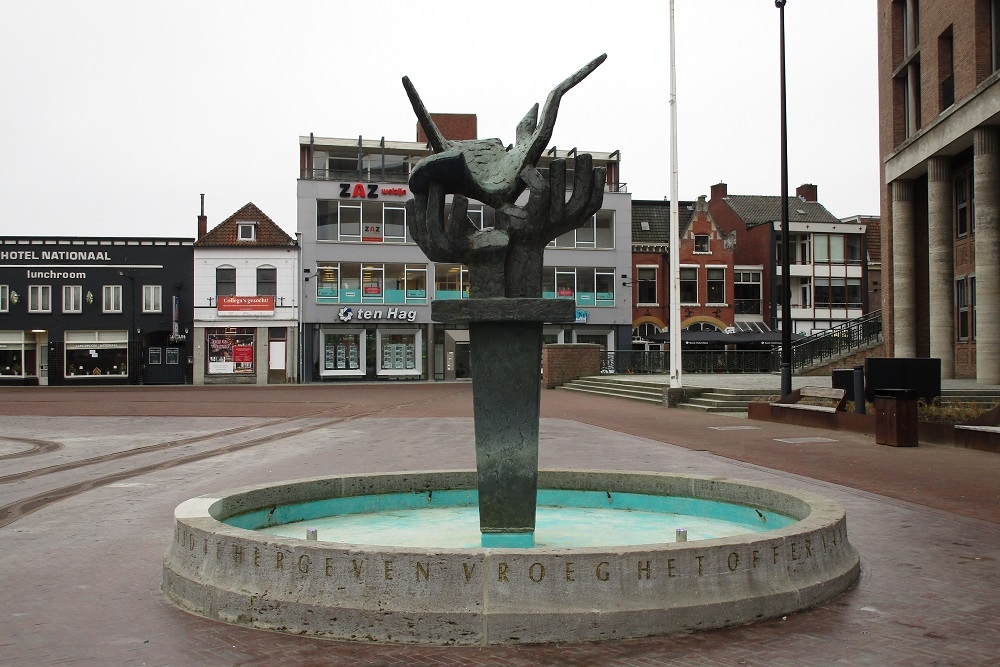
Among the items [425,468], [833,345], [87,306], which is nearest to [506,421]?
[425,468]

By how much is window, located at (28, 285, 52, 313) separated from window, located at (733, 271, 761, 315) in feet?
141

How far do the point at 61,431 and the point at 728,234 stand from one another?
158 ft

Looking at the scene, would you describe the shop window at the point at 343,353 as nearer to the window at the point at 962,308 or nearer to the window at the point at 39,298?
the window at the point at 39,298

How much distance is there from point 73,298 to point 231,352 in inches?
410

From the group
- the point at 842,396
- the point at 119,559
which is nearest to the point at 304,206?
the point at 842,396

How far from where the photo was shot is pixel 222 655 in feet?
15.9

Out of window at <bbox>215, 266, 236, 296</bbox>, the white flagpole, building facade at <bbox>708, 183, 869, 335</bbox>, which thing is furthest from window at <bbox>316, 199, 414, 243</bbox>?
the white flagpole

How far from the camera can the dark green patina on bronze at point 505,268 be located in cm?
687

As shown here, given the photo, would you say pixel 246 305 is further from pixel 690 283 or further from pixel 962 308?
pixel 962 308

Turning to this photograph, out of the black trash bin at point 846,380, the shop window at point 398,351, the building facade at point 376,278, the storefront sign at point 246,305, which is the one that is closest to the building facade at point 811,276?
the building facade at point 376,278

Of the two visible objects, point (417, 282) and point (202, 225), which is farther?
point (202, 225)

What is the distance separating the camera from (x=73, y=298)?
177ft

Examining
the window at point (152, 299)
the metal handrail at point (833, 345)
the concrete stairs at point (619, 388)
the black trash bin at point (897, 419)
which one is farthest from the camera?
the window at point (152, 299)

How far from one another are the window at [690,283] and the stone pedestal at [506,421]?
52.5 metres
